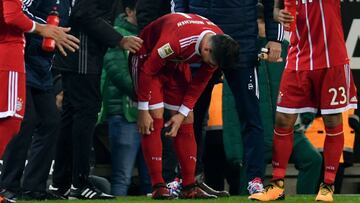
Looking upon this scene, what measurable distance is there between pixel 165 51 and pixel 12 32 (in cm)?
125

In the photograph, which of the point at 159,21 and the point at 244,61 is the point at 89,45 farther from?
the point at 244,61

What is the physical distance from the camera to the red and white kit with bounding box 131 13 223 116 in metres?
8.31

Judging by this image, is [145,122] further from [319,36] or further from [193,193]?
[319,36]

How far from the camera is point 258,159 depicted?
8.80 m

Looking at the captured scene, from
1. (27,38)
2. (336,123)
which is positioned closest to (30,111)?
(27,38)

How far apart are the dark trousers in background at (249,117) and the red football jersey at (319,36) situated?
553 mm

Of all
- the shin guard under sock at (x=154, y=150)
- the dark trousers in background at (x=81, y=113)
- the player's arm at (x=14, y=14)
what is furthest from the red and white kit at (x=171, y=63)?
the player's arm at (x=14, y=14)

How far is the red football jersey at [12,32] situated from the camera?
7.40m

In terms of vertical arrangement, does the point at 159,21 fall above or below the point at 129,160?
above

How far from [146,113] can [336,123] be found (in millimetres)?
1423

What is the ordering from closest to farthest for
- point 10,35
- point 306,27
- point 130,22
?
point 10,35 < point 306,27 < point 130,22

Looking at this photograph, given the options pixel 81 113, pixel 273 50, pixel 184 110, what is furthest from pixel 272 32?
pixel 81 113

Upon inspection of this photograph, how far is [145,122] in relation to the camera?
8406 millimetres

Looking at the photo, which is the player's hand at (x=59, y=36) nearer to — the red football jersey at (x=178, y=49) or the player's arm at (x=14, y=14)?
the player's arm at (x=14, y=14)
